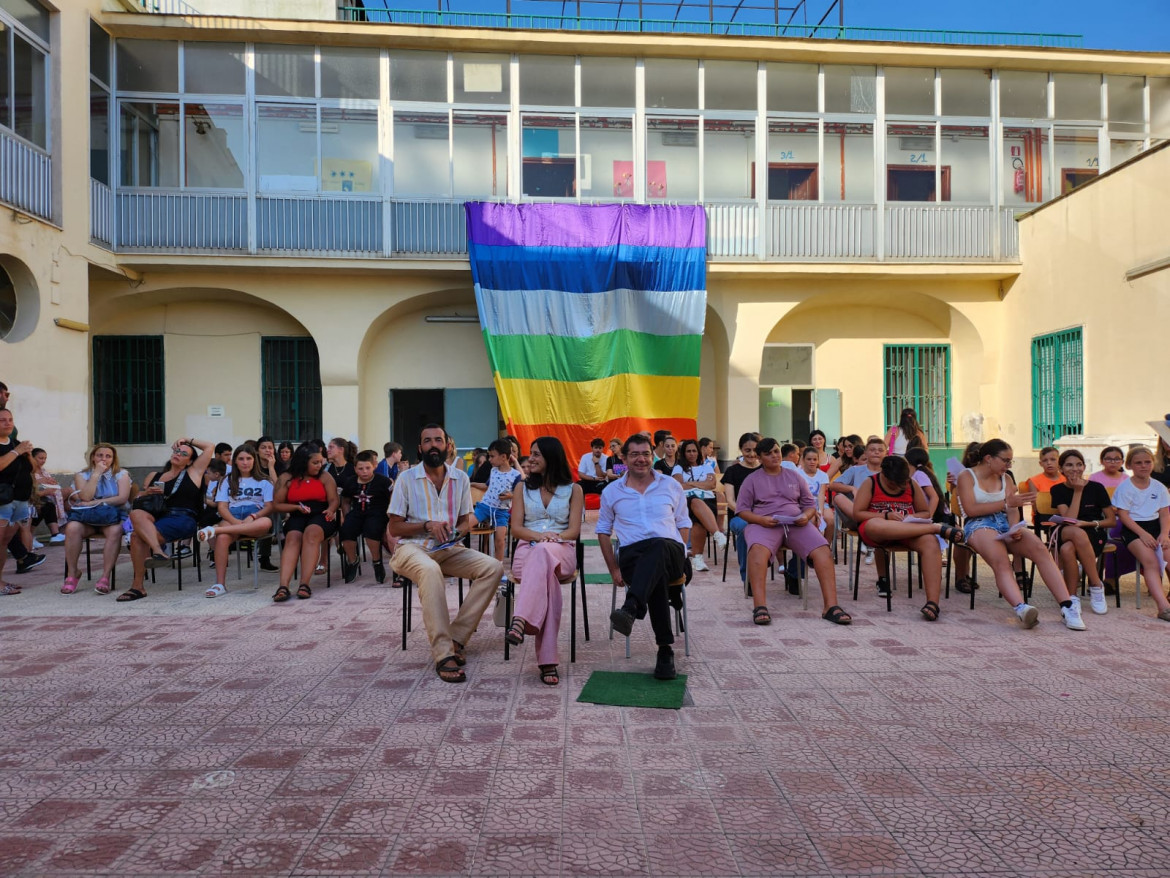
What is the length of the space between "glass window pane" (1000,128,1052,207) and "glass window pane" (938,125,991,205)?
358mm

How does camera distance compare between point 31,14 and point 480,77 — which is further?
point 480,77

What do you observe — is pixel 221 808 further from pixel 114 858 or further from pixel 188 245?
pixel 188 245

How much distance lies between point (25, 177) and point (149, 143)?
333cm

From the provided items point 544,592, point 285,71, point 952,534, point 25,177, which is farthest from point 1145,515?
point 285,71

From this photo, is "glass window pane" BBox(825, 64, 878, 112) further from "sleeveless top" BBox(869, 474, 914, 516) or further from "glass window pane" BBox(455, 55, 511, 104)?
"sleeveless top" BBox(869, 474, 914, 516)

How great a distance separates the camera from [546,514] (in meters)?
5.16

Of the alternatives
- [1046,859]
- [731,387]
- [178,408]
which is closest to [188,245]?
[178,408]

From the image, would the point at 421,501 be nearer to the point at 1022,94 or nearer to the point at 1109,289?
the point at 1109,289

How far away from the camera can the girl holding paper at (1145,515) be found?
620cm

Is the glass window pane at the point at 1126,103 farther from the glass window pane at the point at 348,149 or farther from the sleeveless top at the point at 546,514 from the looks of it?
the sleeveless top at the point at 546,514

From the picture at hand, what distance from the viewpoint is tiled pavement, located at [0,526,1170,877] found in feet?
8.64

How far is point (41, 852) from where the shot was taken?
8.58 ft

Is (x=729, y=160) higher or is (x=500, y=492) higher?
(x=729, y=160)

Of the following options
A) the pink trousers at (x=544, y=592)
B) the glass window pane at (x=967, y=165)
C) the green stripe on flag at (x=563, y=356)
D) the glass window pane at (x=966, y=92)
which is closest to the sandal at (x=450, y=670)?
the pink trousers at (x=544, y=592)
